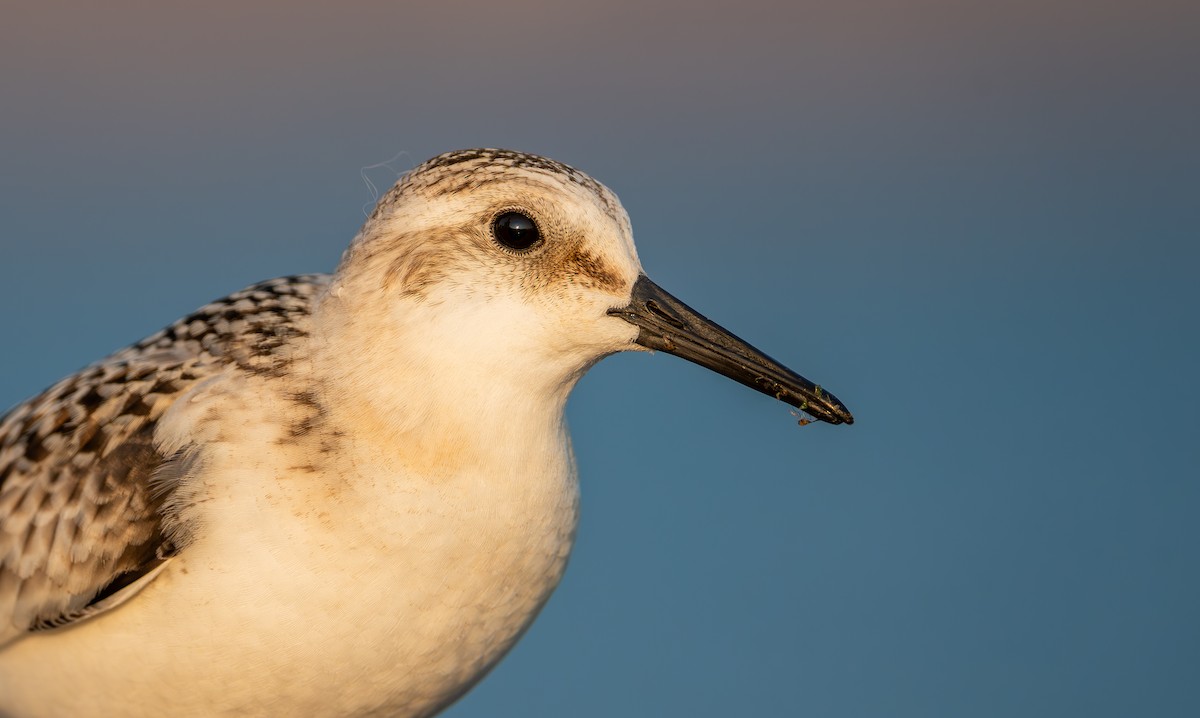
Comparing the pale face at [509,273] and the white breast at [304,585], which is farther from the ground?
the pale face at [509,273]

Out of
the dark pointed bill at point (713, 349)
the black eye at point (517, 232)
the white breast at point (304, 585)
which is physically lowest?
the white breast at point (304, 585)

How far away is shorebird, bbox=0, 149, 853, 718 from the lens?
411 cm

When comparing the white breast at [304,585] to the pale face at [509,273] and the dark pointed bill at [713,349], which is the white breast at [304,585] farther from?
the dark pointed bill at [713,349]

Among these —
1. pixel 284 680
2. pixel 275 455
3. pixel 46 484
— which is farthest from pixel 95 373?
pixel 284 680

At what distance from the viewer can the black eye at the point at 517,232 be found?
4.15 metres

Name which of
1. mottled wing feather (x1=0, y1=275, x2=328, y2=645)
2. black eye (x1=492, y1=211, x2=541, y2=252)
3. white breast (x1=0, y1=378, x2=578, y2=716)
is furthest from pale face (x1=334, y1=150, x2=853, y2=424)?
mottled wing feather (x1=0, y1=275, x2=328, y2=645)

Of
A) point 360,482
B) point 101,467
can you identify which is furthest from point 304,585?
point 101,467

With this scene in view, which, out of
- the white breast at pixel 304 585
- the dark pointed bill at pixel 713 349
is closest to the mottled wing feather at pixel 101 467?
the white breast at pixel 304 585

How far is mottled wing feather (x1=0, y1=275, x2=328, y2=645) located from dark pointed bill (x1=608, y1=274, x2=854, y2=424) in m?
1.16

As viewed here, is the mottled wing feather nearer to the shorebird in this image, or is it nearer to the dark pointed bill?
the shorebird

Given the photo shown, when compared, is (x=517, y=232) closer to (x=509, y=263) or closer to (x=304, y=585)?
(x=509, y=263)

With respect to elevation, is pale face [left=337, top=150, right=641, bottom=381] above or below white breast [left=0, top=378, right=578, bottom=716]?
above

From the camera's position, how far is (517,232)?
13.6ft

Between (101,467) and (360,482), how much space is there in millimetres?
907
